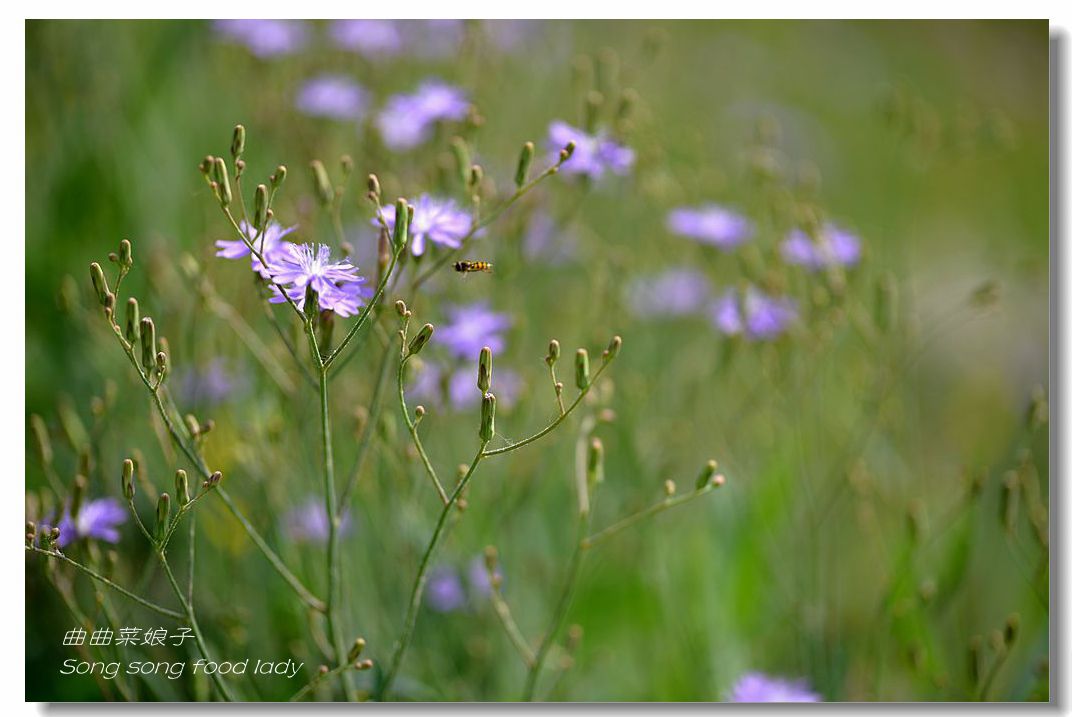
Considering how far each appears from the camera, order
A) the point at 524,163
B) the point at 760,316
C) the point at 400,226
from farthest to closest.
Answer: the point at 760,316 < the point at 524,163 < the point at 400,226

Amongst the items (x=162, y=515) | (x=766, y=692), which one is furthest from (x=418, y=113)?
(x=766, y=692)

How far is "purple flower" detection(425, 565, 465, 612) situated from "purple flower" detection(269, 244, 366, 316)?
2.08ft

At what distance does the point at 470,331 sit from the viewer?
4.77ft

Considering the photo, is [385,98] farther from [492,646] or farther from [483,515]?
[492,646]

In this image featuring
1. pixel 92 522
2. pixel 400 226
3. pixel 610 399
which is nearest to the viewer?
pixel 400 226

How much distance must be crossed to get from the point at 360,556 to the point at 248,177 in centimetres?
69

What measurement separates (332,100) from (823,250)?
2.68ft

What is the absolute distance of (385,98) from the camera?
73.4 inches

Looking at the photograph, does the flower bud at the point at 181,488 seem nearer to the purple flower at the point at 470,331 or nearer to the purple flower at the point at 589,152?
the purple flower at the point at 470,331

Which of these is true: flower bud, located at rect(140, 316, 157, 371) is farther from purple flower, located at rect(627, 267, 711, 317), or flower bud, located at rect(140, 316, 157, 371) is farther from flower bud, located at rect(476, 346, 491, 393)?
purple flower, located at rect(627, 267, 711, 317)

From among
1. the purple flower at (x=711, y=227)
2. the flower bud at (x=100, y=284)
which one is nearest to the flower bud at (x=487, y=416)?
the flower bud at (x=100, y=284)

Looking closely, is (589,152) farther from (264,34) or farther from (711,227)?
(264,34)

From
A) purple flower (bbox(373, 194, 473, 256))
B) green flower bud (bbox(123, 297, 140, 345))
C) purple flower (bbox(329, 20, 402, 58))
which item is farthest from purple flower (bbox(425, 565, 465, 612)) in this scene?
purple flower (bbox(329, 20, 402, 58))
